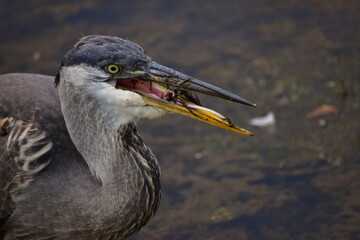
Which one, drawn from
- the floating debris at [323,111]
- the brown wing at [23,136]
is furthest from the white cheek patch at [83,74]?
the floating debris at [323,111]

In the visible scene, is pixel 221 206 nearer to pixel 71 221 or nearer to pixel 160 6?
pixel 71 221

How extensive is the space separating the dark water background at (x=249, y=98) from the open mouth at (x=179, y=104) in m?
1.58

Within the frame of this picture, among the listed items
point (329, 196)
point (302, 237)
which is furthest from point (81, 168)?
point (329, 196)

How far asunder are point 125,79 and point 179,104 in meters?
0.38

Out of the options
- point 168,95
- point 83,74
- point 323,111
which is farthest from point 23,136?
point 323,111

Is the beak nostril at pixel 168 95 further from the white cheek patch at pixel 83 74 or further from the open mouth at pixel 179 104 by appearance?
the white cheek patch at pixel 83 74

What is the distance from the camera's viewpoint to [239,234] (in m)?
4.90

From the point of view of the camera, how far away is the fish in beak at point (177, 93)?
3615 mm

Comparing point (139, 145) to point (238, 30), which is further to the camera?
point (238, 30)

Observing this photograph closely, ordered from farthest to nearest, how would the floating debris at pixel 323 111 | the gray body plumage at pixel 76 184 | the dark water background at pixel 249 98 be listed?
the floating debris at pixel 323 111 < the dark water background at pixel 249 98 < the gray body plumage at pixel 76 184

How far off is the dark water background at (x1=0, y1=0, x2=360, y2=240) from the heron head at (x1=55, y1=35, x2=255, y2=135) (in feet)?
5.37

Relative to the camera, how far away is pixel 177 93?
3.67m

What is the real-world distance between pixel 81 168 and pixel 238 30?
13.5ft

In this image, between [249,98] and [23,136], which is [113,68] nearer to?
[23,136]
